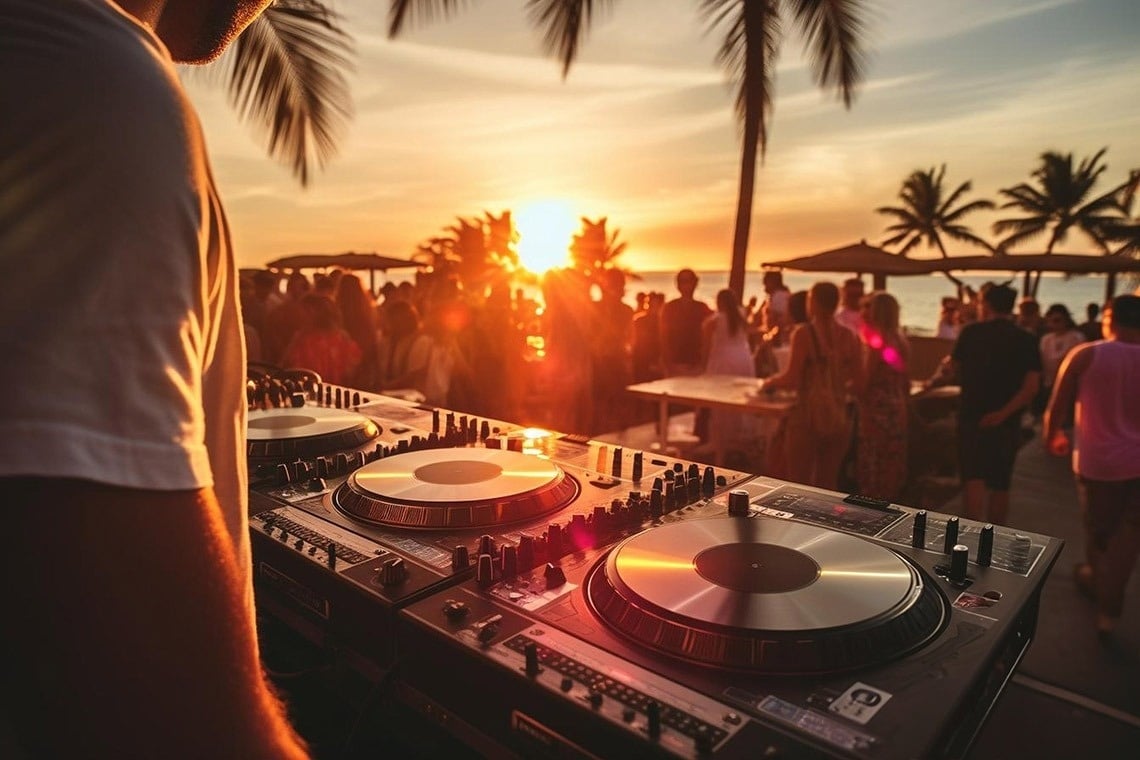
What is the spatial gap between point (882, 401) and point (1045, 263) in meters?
14.2

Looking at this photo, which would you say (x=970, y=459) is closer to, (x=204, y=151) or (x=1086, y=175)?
(x=204, y=151)

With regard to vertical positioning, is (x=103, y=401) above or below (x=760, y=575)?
above

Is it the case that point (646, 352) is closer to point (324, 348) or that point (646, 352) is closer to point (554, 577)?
point (324, 348)

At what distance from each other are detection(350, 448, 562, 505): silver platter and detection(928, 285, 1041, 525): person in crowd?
433 cm

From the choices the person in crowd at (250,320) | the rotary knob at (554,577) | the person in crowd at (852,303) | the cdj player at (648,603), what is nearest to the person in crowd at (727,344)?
the person in crowd at (852,303)

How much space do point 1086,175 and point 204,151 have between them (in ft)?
163

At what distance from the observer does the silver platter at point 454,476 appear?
1.51 m

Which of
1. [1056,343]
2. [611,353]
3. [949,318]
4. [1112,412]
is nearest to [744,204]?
[611,353]

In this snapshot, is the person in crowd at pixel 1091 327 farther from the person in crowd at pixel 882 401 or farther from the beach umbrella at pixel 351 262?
the beach umbrella at pixel 351 262

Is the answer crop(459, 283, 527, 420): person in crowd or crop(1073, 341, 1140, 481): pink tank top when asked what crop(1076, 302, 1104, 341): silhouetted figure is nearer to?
crop(1073, 341, 1140, 481): pink tank top

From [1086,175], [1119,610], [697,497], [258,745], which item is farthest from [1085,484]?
[1086,175]

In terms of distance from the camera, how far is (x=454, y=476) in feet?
5.39

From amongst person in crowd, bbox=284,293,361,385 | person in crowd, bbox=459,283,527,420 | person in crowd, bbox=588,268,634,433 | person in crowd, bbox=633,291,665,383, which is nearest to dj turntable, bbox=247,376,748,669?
person in crowd, bbox=284,293,361,385

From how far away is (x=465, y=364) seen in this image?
6008 millimetres
